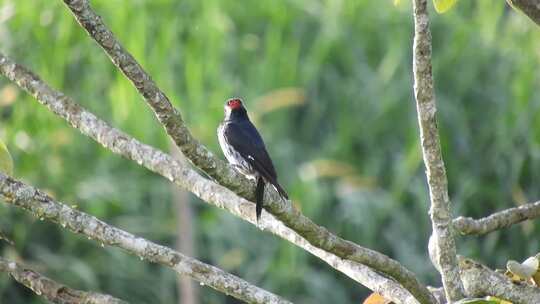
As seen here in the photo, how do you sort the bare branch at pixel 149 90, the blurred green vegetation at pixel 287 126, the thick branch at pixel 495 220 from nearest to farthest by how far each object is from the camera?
1. the bare branch at pixel 149 90
2. the thick branch at pixel 495 220
3. the blurred green vegetation at pixel 287 126

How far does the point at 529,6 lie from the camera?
12.6 ft

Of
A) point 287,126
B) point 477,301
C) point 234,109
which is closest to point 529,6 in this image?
point 477,301

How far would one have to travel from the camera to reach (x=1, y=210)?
8297mm

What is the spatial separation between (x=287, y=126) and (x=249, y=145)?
4.08 m

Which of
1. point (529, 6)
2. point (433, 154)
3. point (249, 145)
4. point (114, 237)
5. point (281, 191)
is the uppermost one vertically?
point (249, 145)

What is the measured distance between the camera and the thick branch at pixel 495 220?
3.96m

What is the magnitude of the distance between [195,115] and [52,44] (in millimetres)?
1397

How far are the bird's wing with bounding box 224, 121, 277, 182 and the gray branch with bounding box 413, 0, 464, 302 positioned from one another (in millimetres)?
1341

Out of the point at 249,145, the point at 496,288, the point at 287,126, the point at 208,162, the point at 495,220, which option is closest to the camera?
the point at 208,162

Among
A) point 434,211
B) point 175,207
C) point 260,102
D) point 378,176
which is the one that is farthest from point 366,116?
point 434,211

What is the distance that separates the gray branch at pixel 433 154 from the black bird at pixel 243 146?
1.19 meters

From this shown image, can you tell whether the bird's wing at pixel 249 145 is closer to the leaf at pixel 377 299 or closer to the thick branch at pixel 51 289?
the leaf at pixel 377 299

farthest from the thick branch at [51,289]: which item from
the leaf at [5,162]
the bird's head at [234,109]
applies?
the bird's head at [234,109]

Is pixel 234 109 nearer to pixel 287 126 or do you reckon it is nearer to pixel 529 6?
pixel 529 6
